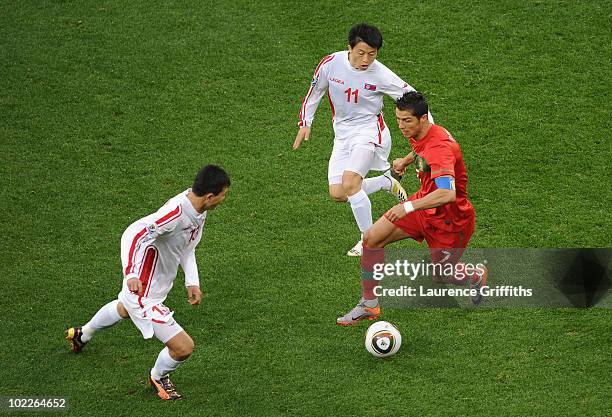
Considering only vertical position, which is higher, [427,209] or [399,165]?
[399,165]

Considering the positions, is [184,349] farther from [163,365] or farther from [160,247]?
[160,247]

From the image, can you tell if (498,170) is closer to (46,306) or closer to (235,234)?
(235,234)

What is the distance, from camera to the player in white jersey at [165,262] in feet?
24.6

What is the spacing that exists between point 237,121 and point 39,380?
15.2 feet

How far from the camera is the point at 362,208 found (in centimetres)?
938

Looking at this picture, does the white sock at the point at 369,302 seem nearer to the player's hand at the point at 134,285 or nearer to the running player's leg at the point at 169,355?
the running player's leg at the point at 169,355

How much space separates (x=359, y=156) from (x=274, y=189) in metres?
1.49

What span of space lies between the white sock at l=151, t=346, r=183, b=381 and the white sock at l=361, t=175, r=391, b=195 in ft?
9.82

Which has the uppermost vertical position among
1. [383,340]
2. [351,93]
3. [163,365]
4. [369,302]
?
[351,93]

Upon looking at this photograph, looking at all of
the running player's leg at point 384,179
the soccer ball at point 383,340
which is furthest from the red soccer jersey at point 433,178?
the running player's leg at point 384,179

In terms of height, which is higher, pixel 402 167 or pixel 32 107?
pixel 32 107

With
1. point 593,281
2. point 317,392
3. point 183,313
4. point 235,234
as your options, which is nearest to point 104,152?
point 235,234

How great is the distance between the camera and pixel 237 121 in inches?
465

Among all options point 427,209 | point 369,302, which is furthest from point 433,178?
point 369,302
